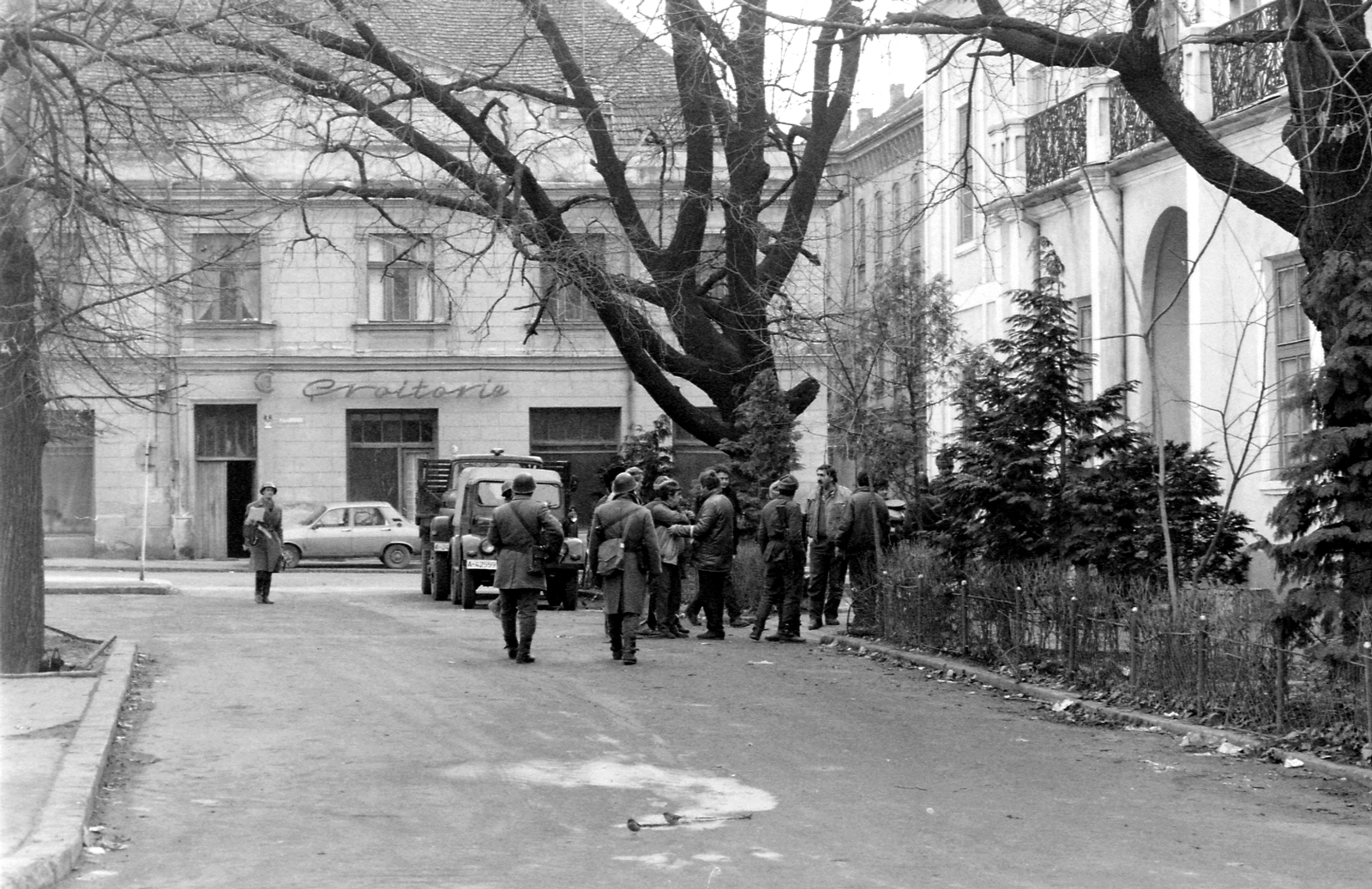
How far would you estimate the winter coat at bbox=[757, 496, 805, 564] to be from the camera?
20.2m

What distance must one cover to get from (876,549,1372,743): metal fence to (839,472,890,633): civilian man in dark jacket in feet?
5.70

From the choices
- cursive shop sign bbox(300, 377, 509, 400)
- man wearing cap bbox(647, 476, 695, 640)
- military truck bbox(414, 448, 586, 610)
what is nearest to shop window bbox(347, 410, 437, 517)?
cursive shop sign bbox(300, 377, 509, 400)

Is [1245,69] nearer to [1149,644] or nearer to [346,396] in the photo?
[1149,644]

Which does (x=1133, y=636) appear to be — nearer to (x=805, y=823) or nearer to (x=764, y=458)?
(x=805, y=823)

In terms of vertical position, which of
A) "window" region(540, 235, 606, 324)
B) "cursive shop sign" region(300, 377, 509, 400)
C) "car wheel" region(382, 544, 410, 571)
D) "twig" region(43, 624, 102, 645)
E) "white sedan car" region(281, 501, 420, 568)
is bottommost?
"twig" region(43, 624, 102, 645)

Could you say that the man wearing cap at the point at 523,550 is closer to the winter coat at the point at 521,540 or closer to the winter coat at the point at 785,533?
the winter coat at the point at 521,540

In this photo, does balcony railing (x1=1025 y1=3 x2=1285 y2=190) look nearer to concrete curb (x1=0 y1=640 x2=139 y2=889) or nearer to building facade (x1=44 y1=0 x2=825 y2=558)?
concrete curb (x1=0 y1=640 x2=139 y2=889)

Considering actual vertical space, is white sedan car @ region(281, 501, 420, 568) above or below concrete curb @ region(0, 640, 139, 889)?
above

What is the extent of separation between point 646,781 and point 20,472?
763 centimetres

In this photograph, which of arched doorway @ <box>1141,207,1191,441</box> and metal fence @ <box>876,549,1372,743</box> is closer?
metal fence @ <box>876,549,1372,743</box>

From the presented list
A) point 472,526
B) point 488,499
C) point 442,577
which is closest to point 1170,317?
point 488,499

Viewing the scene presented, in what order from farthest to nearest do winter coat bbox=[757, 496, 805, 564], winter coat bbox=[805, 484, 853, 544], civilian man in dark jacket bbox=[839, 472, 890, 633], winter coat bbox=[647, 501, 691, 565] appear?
winter coat bbox=[805, 484, 853, 544], winter coat bbox=[647, 501, 691, 565], civilian man in dark jacket bbox=[839, 472, 890, 633], winter coat bbox=[757, 496, 805, 564]

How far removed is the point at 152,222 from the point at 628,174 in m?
27.2

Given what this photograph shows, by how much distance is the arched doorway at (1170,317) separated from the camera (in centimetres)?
2447
